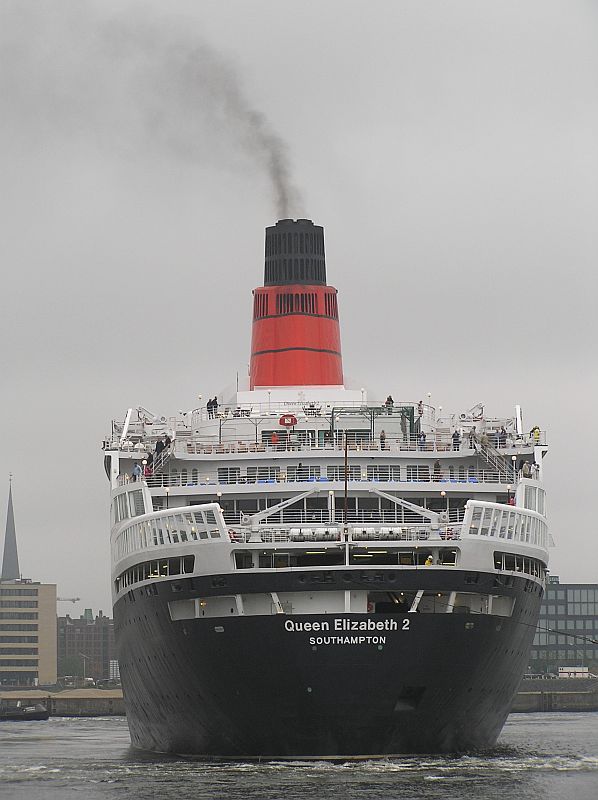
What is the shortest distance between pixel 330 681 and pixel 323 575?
356 cm

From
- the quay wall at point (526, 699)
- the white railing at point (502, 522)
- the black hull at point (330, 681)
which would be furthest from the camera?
the quay wall at point (526, 699)

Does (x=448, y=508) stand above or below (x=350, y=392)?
below

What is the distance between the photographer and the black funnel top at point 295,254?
277ft

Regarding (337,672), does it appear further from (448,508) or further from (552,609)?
(552,609)

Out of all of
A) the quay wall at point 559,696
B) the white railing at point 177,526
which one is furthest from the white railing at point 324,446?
the quay wall at point 559,696

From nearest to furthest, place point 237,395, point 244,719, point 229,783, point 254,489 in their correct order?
point 229,783
point 244,719
point 254,489
point 237,395

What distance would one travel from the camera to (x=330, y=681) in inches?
2333

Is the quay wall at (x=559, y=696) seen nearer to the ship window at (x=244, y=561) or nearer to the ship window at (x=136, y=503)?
the ship window at (x=136, y=503)

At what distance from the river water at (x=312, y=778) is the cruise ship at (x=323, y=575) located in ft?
4.28

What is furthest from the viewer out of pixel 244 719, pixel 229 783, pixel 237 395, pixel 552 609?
pixel 552 609

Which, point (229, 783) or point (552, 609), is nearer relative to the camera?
point (229, 783)

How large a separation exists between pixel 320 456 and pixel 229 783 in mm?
14894

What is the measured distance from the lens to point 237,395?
254ft

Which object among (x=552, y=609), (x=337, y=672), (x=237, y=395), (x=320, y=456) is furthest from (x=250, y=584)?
(x=552, y=609)
